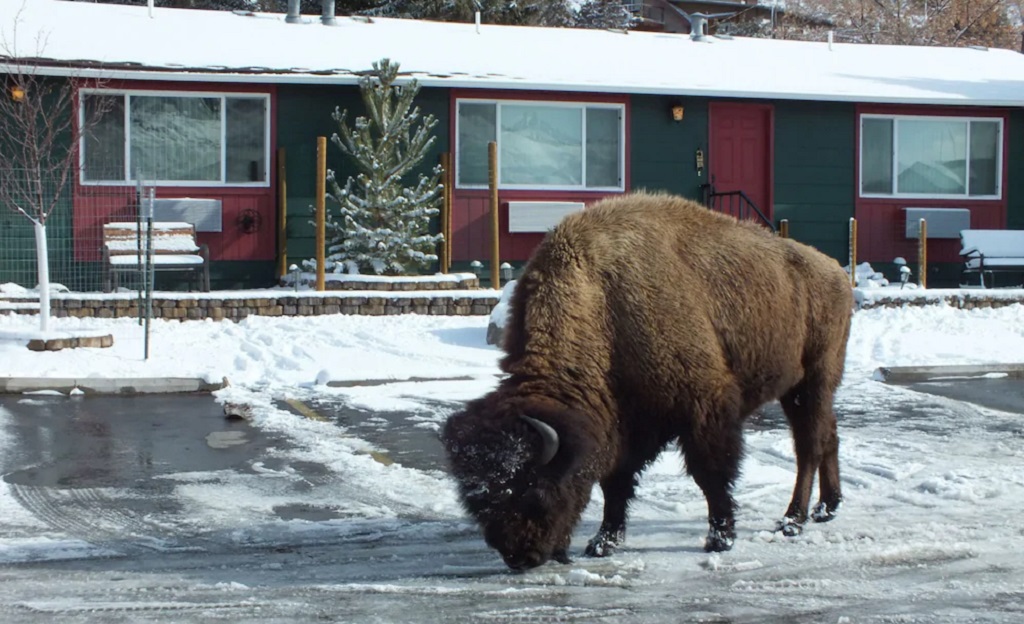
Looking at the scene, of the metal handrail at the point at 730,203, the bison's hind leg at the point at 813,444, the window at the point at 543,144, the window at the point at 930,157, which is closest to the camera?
the bison's hind leg at the point at 813,444

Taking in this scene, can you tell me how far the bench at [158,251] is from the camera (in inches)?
695

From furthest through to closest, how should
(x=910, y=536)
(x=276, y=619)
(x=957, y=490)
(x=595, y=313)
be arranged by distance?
(x=957, y=490) → (x=910, y=536) → (x=595, y=313) → (x=276, y=619)

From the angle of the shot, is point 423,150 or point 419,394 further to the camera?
point 423,150

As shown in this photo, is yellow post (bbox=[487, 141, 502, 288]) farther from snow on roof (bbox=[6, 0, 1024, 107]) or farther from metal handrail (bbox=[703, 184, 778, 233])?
metal handrail (bbox=[703, 184, 778, 233])

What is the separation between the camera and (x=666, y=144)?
21391mm

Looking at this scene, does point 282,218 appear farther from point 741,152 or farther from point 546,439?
point 546,439

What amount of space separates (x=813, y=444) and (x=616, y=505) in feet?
4.17

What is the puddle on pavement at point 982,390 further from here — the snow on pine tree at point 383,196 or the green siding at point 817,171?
the green siding at point 817,171

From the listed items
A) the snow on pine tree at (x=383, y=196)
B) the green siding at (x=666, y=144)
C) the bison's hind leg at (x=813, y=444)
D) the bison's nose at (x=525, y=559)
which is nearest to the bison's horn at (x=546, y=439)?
the bison's nose at (x=525, y=559)

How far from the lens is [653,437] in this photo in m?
6.21

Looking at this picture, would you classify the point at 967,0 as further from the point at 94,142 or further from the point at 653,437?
the point at 653,437

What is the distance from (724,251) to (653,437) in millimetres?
1106

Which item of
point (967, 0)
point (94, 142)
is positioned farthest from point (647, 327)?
point (967, 0)

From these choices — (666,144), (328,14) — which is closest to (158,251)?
(328,14)
